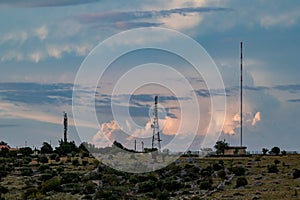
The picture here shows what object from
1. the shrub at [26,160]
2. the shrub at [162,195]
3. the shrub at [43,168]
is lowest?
the shrub at [162,195]

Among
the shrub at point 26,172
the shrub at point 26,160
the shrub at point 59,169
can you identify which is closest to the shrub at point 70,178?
the shrub at point 59,169

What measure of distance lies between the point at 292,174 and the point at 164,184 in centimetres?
1595

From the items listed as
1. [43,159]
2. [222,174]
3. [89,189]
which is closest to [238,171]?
[222,174]

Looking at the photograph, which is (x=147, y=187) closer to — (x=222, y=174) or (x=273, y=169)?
(x=222, y=174)

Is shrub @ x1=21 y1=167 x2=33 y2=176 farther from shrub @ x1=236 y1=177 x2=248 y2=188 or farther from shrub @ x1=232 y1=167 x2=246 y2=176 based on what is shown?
shrub @ x1=236 y1=177 x2=248 y2=188

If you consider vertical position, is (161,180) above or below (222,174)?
below

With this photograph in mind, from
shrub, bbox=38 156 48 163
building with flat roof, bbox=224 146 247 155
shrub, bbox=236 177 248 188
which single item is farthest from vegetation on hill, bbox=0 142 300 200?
building with flat roof, bbox=224 146 247 155

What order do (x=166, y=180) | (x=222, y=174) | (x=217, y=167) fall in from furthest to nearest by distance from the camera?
(x=217, y=167), (x=222, y=174), (x=166, y=180)

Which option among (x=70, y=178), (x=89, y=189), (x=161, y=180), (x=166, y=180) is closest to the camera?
(x=89, y=189)

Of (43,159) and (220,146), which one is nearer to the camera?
(43,159)

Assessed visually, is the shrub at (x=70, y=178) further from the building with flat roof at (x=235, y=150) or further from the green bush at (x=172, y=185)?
the building with flat roof at (x=235, y=150)

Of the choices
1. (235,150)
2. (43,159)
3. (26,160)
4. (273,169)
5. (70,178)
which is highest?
(235,150)

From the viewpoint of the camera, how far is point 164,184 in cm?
9294

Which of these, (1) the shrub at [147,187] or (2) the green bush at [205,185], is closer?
(2) the green bush at [205,185]
